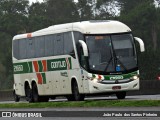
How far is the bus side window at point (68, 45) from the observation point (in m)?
30.7

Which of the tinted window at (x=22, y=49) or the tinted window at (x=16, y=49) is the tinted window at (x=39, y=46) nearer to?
the tinted window at (x=22, y=49)

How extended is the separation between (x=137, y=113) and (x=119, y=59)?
1127cm

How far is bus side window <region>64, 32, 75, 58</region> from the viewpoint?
1209 inches

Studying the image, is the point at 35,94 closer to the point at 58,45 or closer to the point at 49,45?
the point at 49,45

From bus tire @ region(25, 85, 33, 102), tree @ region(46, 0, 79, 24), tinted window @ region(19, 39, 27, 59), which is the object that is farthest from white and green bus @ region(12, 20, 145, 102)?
tree @ region(46, 0, 79, 24)

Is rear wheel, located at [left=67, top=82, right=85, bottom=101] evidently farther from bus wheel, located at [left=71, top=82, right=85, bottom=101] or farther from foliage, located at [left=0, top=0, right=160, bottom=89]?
foliage, located at [left=0, top=0, right=160, bottom=89]

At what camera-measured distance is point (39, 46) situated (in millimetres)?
34156

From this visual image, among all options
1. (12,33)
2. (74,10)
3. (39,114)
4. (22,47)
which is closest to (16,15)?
(12,33)

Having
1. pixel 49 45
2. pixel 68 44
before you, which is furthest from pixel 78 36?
pixel 49 45

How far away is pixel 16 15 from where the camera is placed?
13688 cm

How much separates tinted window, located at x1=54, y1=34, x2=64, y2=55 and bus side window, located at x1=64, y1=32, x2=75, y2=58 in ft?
1.35

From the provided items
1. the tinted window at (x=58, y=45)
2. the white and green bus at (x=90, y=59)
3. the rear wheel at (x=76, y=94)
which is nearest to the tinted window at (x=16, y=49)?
the white and green bus at (x=90, y=59)

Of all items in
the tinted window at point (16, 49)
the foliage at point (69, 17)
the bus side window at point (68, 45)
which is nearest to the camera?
the bus side window at point (68, 45)

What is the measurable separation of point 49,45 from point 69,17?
392 ft
